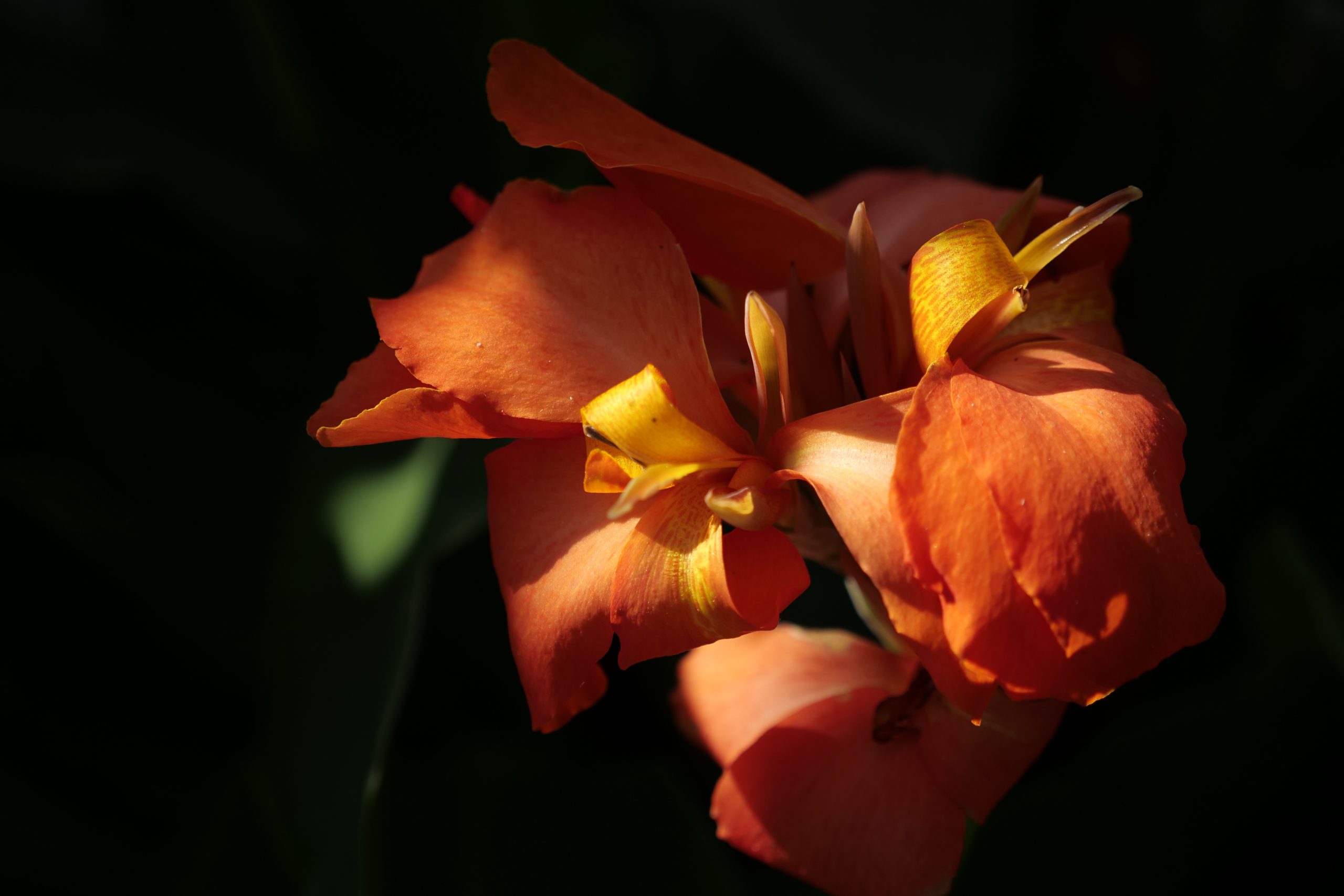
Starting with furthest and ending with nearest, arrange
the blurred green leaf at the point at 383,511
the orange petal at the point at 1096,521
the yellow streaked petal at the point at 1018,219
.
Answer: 1. the blurred green leaf at the point at 383,511
2. the yellow streaked petal at the point at 1018,219
3. the orange petal at the point at 1096,521

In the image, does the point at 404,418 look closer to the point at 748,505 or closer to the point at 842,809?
the point at 748,505

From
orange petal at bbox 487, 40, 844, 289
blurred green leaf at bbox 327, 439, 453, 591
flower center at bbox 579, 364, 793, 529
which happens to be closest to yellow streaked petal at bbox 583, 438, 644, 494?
flower center at bbox 579, 364, 793, 529

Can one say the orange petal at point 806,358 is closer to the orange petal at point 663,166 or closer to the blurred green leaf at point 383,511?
the orange petal at point 663,166

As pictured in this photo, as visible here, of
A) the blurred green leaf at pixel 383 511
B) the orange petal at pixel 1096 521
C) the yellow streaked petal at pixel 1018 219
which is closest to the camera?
the orange petal at pixel 1096 521

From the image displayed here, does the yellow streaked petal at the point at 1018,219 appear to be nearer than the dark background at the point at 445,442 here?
Yes

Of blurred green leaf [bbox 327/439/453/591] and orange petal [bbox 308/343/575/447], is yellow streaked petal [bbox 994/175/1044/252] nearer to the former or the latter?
orange petal [bbox 308/343/575/447]

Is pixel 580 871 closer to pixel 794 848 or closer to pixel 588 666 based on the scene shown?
pixel 794 848

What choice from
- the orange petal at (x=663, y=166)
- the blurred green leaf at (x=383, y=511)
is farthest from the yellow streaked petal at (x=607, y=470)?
the blurred green leaf at (x=383, y=511)
